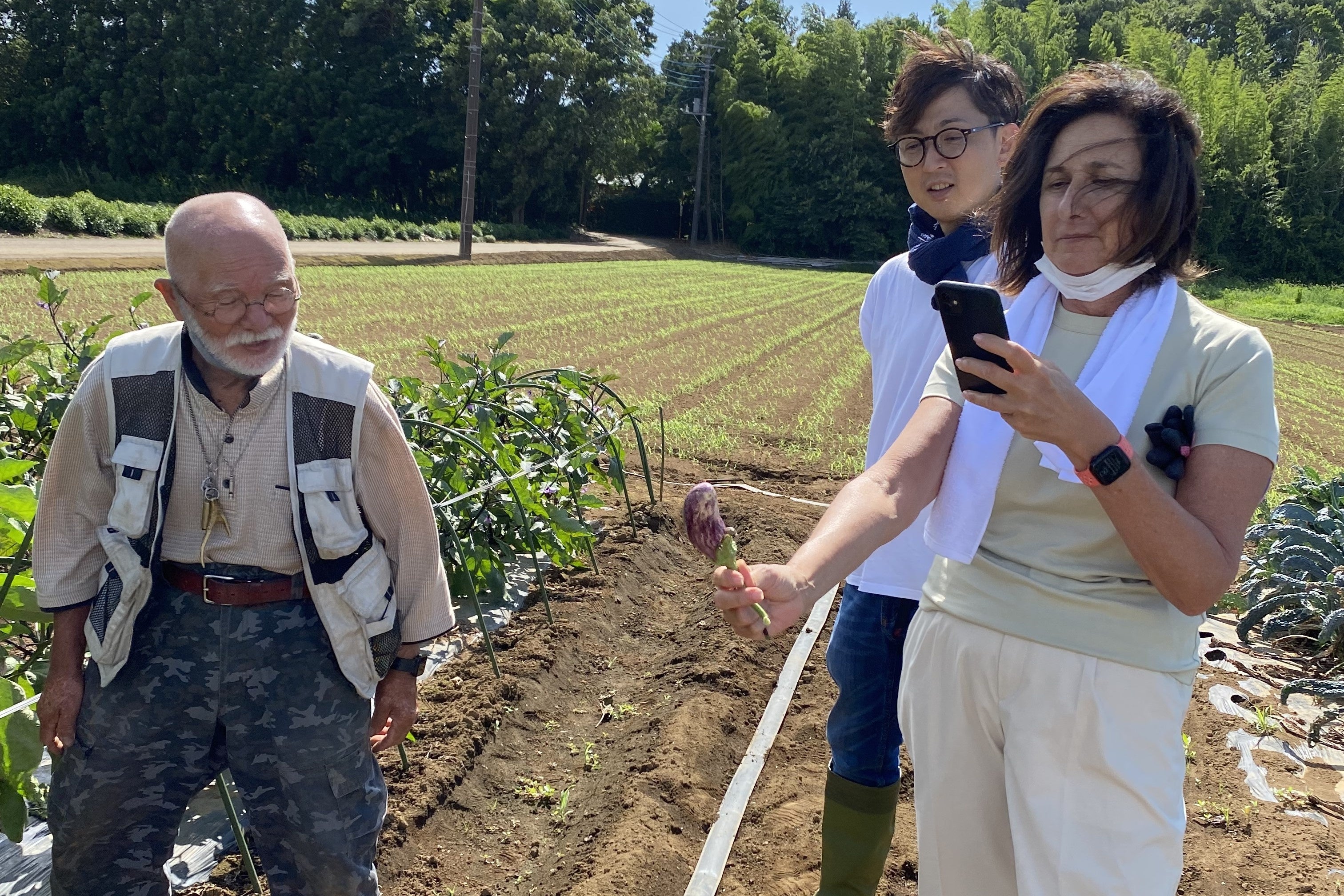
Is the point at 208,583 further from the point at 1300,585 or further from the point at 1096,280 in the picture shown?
the point at 1300,585

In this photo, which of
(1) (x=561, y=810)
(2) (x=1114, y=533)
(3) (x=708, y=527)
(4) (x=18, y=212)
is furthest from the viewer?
(4) (x=18, y=212)

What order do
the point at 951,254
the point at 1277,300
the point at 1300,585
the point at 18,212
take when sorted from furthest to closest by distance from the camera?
1. the point at 1277,300
2. the point at 18,212
3. the point at 1300,585
4. the point at 951,254

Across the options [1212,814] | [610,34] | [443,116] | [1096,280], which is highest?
[610,34]

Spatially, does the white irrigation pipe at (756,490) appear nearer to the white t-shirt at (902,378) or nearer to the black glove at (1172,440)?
the white t-shirt at (902,378)

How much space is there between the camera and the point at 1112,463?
49.2 inches

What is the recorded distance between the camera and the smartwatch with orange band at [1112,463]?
1247 mm

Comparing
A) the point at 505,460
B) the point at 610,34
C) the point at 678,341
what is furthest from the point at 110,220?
the point at 610,34

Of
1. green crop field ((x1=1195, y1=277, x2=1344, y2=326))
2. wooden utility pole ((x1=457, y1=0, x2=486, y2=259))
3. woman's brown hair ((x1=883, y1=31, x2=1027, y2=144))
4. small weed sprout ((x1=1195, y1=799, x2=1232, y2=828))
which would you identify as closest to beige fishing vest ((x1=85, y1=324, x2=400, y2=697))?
woman's brown hair ((x1=883, y1=31, x2=1027, y2=144))

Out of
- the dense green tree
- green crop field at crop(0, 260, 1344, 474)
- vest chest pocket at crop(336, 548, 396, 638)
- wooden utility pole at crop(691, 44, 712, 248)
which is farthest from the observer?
wooden utility pole at crop(691, 44, 712, 248)

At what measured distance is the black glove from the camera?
1348mm

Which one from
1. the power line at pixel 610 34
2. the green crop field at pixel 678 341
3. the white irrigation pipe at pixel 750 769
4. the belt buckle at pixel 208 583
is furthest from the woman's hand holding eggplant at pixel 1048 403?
the power line at pixel 610 34

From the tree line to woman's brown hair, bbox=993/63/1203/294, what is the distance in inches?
1460

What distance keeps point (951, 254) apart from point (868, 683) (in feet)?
2.94

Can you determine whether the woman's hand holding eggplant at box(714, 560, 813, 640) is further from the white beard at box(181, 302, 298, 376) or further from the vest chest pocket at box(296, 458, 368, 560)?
the white beard at box(181, 302, 298, 376)
